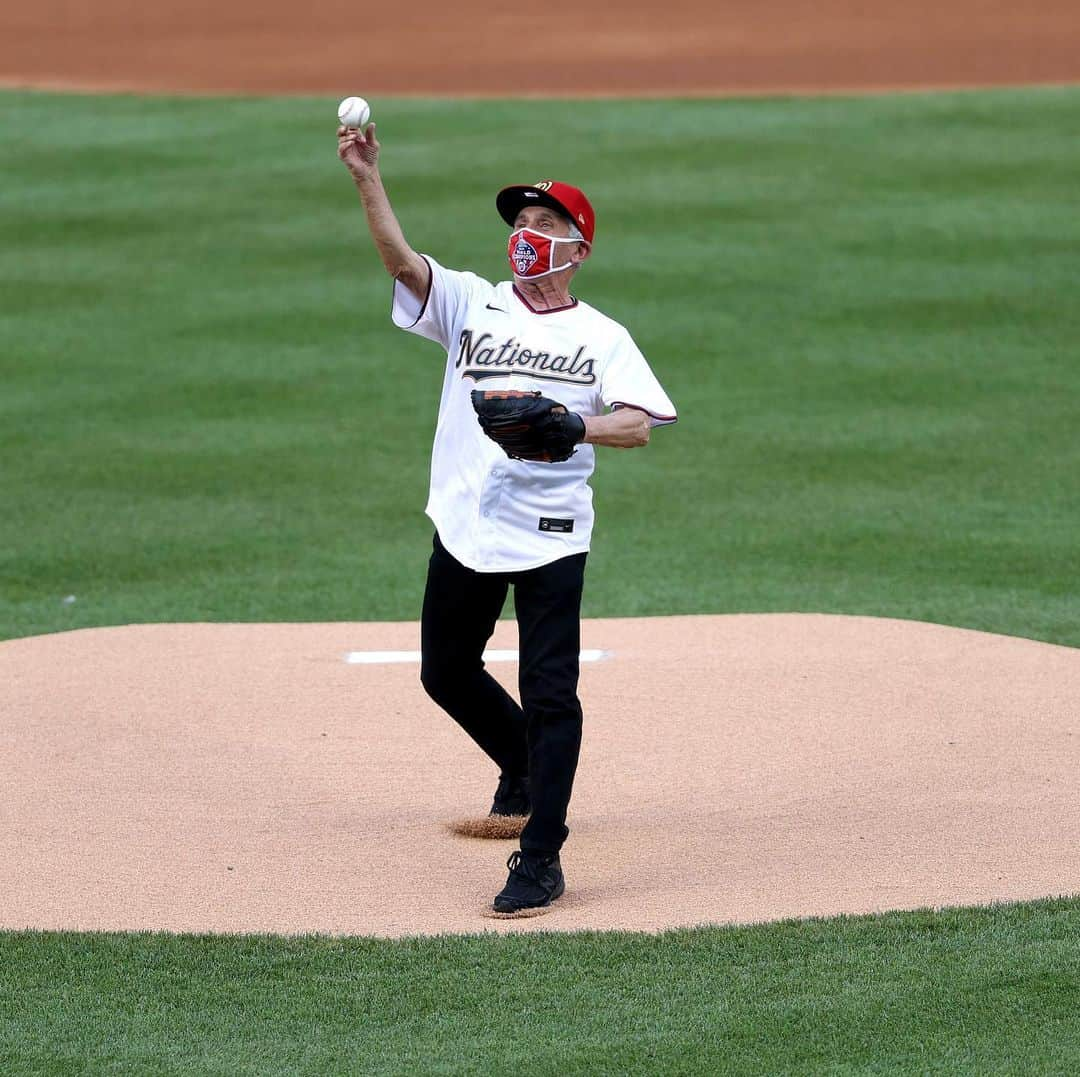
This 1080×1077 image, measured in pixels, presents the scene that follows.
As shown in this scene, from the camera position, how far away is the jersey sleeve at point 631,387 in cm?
546

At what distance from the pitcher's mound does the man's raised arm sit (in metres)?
1.83

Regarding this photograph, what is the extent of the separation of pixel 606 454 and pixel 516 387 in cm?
750

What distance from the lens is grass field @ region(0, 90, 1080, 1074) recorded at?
4.63m

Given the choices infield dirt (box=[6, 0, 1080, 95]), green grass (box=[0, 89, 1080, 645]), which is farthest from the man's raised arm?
infield dirt (box=[6, 0, 1080, 95])

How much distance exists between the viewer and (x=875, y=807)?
642cm

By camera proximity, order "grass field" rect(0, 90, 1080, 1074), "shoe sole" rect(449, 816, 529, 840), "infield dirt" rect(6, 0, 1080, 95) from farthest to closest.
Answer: "infield dirt" rect(6, 0, 1080, 95)
"shoe sole" rect(449, 816, 529, 840)
"grass field" rect(0, 90, 1080, 1074)

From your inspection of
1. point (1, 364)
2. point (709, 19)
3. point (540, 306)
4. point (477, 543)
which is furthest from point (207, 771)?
point (709, 19)

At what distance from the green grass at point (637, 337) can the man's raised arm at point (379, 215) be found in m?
3.97

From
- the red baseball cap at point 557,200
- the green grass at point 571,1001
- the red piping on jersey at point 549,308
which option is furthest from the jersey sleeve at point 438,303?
the green grass at point 571,1001

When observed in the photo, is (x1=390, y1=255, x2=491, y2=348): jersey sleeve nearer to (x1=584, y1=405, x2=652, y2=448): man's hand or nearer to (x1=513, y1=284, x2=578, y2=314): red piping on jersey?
(x1=513, y1=284, x2=578, y2=314): red piping on jersey

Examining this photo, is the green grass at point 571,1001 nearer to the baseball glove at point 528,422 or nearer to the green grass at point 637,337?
the baseball glove at point 528,422

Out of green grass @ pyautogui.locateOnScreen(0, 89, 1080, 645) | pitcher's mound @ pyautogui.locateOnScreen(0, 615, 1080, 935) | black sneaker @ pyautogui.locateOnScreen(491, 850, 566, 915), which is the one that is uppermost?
black sneaker @ pyautogui.locateOnScreen(491, 850, 566, 915)

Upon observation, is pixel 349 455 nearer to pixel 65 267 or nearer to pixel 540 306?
pixel 65 267

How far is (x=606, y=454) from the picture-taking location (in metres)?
13.0
